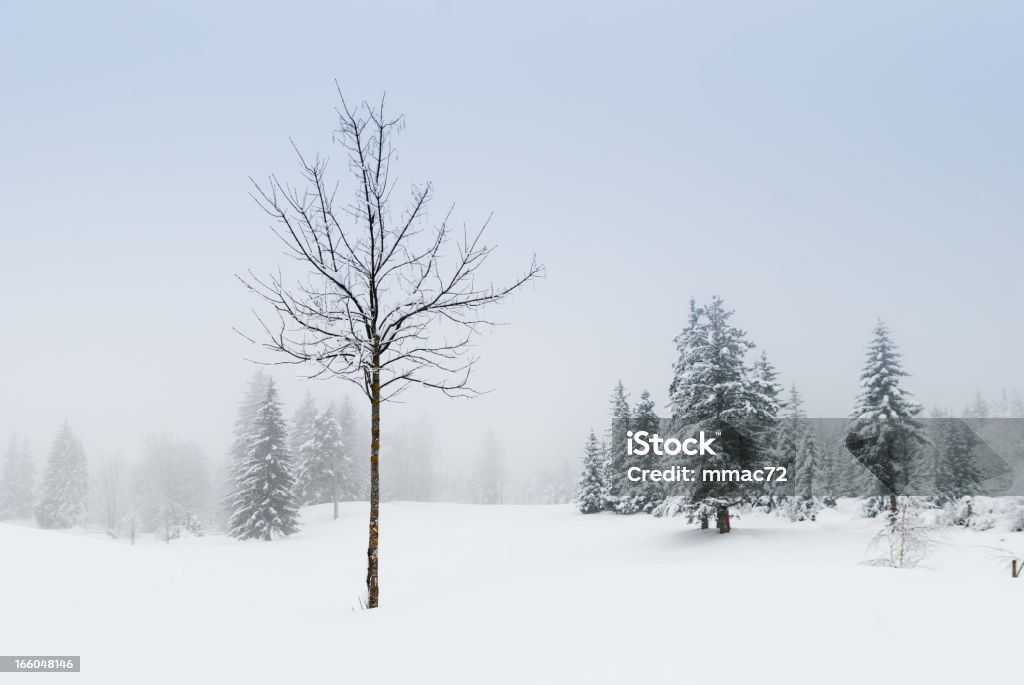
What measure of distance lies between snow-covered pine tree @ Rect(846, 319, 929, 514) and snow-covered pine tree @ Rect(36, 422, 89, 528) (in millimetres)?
63457

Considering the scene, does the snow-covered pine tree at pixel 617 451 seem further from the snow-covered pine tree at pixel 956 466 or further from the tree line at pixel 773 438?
the snow-covered pine tree at pixel 956 466

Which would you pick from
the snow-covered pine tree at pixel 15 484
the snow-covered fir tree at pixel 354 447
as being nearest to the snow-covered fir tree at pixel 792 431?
the snow-covered fir tree at pixel 354 447

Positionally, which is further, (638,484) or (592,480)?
(592,480)

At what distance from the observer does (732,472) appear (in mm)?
24469

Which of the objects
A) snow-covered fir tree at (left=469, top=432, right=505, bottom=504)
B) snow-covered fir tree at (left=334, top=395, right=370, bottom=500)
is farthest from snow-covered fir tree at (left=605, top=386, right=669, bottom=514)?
snow-covered fir tree at (left=469, top=432, right=505, bottom=504)

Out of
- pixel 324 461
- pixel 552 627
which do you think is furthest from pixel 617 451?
pixel 552 627

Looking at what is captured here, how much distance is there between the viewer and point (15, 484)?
60000 mm

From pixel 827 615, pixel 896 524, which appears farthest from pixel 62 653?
pixel 896 524

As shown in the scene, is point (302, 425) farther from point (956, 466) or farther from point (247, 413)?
point (956, 466)

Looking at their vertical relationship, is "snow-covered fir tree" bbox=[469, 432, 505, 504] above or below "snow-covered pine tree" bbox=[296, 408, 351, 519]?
below

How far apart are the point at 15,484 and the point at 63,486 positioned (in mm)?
16175

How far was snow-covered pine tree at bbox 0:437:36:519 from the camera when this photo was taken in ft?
194

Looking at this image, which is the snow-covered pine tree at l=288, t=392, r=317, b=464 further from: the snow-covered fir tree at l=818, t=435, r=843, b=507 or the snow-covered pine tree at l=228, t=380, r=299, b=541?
the snow-covered fir tree at l=818, t=435, r=843, b=507

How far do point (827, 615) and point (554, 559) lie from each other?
2369 cm
